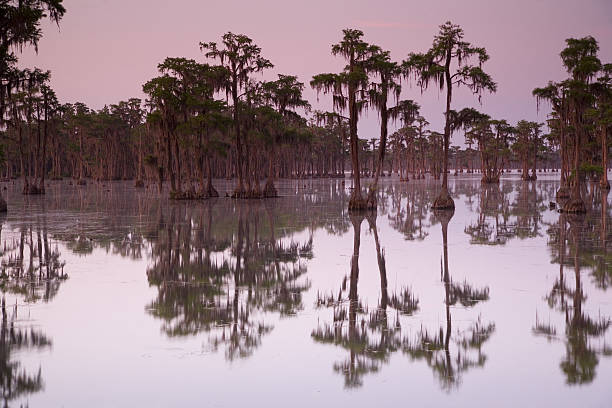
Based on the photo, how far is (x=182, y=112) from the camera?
49.0 m

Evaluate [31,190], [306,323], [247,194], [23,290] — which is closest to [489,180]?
[247,194]

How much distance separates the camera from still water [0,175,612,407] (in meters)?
7.75

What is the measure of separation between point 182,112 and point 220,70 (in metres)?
4.63

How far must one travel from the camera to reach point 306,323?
35.6 ft

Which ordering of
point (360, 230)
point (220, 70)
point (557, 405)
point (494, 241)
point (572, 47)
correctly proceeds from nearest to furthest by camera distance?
1. point (557, 405)
2. point (494, 241)
3. point (360, 230)
4. point (572, 47)
5. point (220, 70)

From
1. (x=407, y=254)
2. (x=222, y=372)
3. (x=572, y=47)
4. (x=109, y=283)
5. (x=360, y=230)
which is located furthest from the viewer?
(x=572, y=47)

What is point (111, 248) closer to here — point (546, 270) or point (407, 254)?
point (407, 254)

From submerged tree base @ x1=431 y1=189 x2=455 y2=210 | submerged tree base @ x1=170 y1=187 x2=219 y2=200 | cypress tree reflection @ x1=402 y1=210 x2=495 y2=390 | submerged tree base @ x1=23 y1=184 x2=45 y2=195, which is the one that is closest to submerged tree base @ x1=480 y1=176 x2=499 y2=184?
submerged tree base @ x1=170 y1=187 x2=219 y2=200

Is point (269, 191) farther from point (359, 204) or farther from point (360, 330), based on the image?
point (360, 330)

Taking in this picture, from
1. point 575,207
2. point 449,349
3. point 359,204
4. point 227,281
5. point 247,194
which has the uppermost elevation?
point 247,194

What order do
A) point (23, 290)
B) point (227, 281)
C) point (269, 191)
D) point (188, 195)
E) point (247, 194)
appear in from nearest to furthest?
point (23, 290) → point (227, 281) → point (188, 195) → point (247, 194) → point (269, 191)

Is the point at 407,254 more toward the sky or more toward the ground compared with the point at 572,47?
more toward the ground

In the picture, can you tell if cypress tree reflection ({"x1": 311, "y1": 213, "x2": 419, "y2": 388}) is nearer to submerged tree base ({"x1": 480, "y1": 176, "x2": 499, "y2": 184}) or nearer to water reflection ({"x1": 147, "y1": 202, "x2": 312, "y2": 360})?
water reflection ({"x1": 147, "y1": 202, "x2": 312, "y2": 360})

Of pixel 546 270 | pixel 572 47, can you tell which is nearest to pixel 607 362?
pixel 546 270
